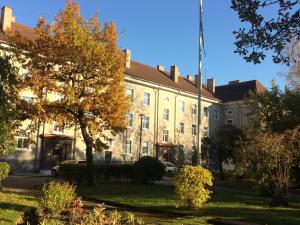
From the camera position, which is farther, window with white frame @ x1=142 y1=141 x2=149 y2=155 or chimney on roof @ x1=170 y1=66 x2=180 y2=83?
chimney on roof @ x1=170 y1=66 x2=180 y2=83

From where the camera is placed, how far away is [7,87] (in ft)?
56.0

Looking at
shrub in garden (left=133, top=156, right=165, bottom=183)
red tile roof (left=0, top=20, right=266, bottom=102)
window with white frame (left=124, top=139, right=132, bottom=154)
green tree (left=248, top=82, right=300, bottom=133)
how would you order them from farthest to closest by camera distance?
red tile roof (left=0, top=20, right=266, bottom=102) < window with white frame (left=124, top=139, right=132, bottom=154) < green tree (left=248, top=82, right=300, bottom=133) < shrub in garden (left=133, top=156, right=165, bottom=183)

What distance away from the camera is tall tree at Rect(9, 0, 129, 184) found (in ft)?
74.7

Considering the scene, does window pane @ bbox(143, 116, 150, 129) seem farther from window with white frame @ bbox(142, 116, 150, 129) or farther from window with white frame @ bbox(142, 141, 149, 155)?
window with white frame @ bbox(142, 141, 149, 155)

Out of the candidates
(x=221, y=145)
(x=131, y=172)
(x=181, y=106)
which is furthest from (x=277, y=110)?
(x=181, y=106)

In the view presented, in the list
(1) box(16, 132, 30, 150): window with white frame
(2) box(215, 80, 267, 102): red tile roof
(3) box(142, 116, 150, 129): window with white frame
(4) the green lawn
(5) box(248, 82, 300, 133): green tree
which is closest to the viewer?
(4) the green lawn

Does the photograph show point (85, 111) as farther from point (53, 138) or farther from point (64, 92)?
point (53, 138)

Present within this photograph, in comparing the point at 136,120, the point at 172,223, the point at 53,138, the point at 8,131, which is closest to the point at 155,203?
the point at 172,223

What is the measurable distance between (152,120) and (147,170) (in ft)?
81.5

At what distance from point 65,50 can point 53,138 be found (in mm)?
19280

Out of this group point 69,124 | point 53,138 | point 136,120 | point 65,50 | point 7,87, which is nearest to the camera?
point 7,87

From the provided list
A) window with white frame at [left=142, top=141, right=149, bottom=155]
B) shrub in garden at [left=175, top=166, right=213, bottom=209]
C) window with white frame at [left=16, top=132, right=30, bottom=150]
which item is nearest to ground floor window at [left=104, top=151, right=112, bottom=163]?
window with white frame at [left=142, top=141, right=149, bottom=155]

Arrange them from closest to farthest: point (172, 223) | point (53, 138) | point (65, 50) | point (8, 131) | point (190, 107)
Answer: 1. point (172, 223)
2. point (8, 131)
3. point (65, 50)
4. point (53, 138)
5. point (190, 107)

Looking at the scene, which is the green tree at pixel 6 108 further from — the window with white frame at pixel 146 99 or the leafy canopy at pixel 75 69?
the window with white frame at pixel 146 99
